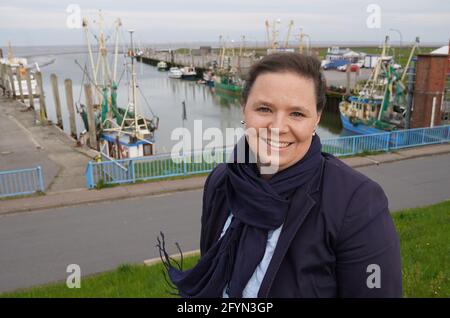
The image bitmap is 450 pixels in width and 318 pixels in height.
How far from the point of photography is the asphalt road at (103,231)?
7949 millimetres

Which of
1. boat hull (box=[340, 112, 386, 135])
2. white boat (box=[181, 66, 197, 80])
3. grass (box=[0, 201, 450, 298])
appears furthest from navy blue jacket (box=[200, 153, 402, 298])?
white boat (box=[181, 66, 197, 80])

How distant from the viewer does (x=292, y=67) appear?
1911 mm

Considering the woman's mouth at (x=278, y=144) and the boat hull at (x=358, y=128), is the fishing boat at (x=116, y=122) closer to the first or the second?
the boat hull at (x=358, y=128)

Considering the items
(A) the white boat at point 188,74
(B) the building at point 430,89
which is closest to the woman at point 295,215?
(B) the building at point 430,89

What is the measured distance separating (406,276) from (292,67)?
15.1 feet

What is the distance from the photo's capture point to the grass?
5.27 metres

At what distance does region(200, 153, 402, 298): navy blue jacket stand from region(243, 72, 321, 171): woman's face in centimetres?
19

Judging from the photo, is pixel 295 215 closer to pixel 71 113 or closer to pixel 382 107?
pixel 382 107

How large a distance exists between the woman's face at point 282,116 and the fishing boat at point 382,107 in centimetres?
2651

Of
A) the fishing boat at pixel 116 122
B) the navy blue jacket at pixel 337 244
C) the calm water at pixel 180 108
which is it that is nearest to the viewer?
the navy blue jacket at pixel 337 244

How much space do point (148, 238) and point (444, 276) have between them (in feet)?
20.1

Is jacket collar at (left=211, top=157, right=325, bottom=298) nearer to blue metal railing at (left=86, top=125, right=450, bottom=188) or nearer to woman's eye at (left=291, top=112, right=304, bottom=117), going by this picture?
woman's eye at (left=291, top=112, right=304, bottom=117)
